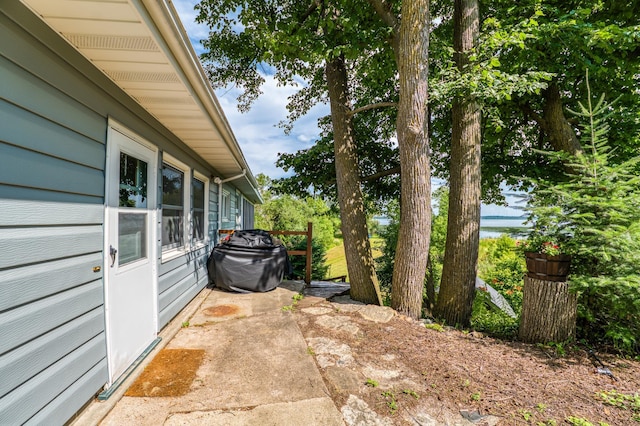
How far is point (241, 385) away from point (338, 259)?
20595 millimetres

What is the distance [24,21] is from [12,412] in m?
1.83

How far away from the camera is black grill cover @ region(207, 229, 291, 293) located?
4.77 m

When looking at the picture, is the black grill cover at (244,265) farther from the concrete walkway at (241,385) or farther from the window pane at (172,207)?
the concrete walkway at (241,385)

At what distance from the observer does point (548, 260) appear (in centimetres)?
293

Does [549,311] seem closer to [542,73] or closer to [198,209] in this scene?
[542,73]

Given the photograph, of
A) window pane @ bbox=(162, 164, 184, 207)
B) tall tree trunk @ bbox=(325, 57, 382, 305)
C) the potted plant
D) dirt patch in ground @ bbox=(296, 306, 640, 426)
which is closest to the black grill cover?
window pane @ bbox=(162, 164, 184, 207)

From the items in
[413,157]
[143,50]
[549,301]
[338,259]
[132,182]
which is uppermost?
[143,50]

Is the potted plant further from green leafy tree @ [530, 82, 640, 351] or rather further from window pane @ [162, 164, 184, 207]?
window pane @ [162, 164, 184, 207]

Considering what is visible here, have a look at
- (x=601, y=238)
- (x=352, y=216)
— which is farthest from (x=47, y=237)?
(x=601, y=238)

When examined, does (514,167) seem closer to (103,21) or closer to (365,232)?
(365,232)

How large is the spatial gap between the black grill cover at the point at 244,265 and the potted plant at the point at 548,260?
359 cm

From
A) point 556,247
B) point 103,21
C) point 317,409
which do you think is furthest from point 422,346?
point 103,21

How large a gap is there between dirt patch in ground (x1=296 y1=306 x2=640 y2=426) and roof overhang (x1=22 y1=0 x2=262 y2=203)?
2516 mm

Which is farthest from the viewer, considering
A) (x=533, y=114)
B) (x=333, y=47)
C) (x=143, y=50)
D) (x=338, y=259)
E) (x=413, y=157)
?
(x=338, y=259)
